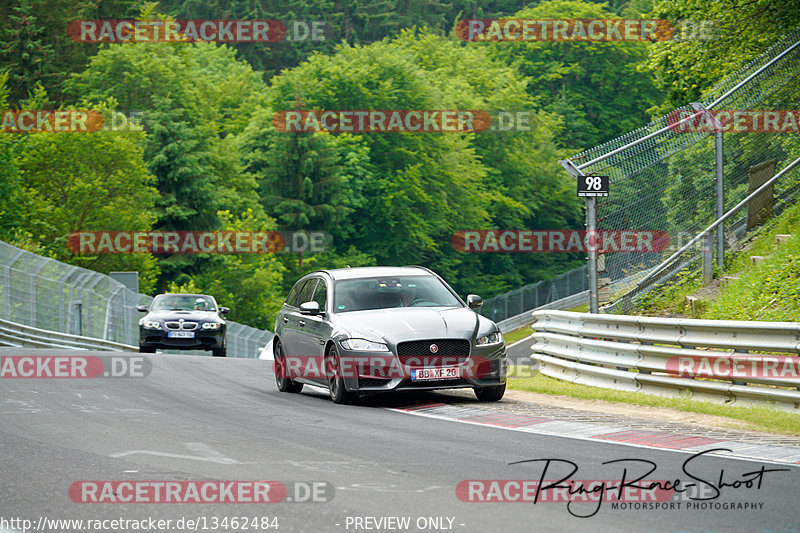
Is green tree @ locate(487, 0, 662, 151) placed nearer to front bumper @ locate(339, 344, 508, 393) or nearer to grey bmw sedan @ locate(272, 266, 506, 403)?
grey bmw sedan @ locate(272, 266, 506, 403)

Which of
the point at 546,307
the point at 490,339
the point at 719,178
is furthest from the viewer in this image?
the point at 546,307

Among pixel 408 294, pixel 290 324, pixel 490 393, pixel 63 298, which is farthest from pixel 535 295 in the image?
pixel 490 393

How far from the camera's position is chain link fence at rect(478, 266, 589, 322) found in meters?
69.0

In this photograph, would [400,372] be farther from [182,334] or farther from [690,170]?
[182,334]

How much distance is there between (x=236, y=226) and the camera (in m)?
63.4

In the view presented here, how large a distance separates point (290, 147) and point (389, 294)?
53.5 metres

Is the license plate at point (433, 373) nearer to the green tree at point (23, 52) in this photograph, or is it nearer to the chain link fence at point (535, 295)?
the chain link fence at point (535, 295)

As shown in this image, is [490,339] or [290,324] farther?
[290,324]

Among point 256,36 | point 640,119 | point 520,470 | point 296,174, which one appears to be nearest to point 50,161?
point 296,174

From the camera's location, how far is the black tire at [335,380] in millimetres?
13117

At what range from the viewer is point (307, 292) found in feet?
50.8

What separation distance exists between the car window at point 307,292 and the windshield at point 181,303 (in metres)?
11.0

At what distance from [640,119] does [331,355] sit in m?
Answer: 75.1

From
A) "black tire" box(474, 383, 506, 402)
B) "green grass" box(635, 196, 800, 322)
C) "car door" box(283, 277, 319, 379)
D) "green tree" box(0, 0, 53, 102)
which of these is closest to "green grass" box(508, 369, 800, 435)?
"black tire" box(474, 383, 506, 402)
